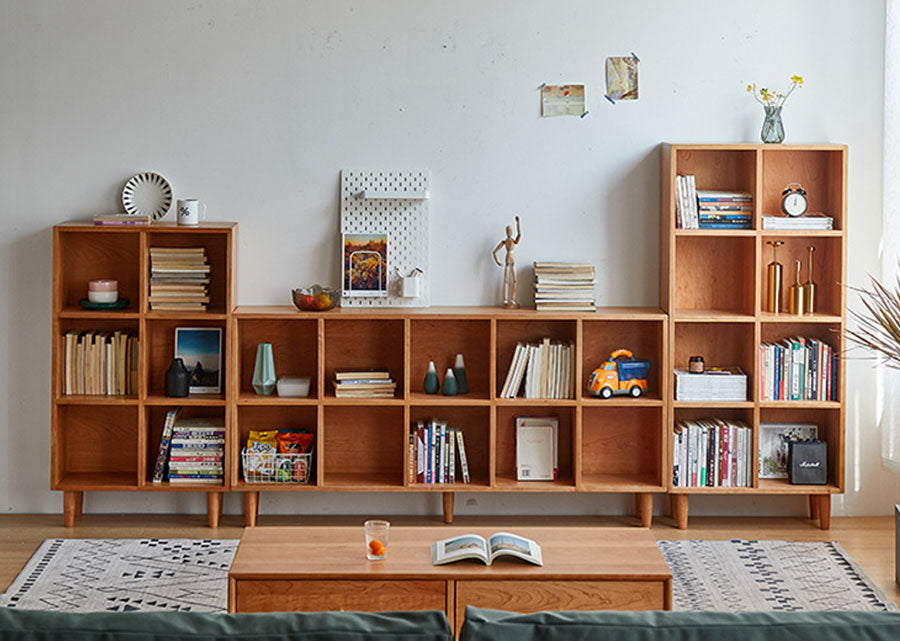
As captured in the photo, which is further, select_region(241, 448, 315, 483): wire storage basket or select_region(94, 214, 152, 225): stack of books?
select_region(241, 448, 315, 483): wire storage basket

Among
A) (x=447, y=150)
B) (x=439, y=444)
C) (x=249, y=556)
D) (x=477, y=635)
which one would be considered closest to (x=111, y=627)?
(x=477, y=635)

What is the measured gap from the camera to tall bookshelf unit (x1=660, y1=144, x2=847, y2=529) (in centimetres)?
472

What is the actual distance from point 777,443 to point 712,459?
33 cm

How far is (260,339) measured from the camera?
495cm

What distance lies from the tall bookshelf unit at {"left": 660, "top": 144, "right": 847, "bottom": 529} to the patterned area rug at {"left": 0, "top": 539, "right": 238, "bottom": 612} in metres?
1.95

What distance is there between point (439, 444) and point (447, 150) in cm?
127

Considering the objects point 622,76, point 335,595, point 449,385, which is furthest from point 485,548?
point 622,76

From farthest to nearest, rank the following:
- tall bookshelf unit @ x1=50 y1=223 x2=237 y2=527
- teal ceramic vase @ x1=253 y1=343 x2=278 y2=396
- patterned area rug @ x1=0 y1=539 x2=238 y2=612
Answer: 1. teal ceramic vase @ x1=253 y1=343 x2=278 y2=396
2. tall bookshelf unit @ x1=50 y1=223 x2=237 y2=527
3. patterned area rug @ x1=0 y1=539 x2=238 y2=612

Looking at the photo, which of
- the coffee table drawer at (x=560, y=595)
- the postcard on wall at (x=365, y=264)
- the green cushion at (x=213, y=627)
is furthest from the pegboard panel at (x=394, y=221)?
the green cushion at (x=213, y=627)

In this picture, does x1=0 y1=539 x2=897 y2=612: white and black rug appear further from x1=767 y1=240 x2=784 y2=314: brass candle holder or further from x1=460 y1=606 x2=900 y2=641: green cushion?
x1=460 y1=606 x2=900 y2=641: green cushion

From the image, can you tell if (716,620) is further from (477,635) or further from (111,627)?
(111,627)

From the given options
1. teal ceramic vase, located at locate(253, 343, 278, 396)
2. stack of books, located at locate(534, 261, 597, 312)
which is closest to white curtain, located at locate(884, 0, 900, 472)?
stack of books, located at locate(534, 261, 597, 312)

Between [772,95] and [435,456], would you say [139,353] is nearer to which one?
[435,456]

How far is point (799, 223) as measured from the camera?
474cm
